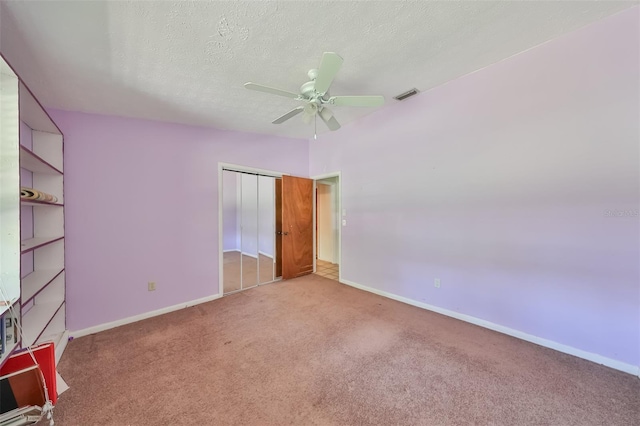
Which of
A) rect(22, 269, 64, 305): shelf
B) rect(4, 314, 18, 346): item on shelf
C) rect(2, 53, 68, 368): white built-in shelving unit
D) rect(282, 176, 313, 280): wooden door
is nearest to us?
rect(4, 314, 18, 346): item on shelf

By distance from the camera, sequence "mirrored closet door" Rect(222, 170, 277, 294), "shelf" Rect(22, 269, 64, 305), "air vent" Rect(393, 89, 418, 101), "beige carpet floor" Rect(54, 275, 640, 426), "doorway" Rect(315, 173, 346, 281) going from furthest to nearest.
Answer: "doorway" Rect(315, 173, 346, 281)
"mirrored closet door" Rect(222, 170, 277, 294)
"air vent" Rect(393, 89, 418, 101)
"shelf" Rect(22, 269, 64, 305)
"beige carpet floor" Rect(54, 275, 640, 426)

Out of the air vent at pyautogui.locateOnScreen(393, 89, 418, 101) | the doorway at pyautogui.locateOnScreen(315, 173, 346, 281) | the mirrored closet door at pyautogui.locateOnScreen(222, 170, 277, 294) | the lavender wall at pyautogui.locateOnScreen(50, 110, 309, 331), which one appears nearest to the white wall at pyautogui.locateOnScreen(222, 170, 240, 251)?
the mirrored closet door at pyautogui.locateOnScreen(222, 170, 277, 294)

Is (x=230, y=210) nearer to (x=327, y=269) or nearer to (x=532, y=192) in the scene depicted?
(x=327, y=269)

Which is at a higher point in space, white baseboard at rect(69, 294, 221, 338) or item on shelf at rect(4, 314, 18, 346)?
item on shelf at rect(4, 314, 18, 346)

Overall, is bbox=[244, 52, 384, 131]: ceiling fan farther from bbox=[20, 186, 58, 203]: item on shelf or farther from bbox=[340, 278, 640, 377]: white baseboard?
bbox=[340, 278, 640, 377]: white baseboard

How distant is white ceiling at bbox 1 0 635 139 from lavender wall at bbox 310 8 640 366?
0.35 meters

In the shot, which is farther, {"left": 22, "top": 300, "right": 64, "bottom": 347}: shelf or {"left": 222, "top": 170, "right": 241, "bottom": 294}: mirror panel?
{"left": 222, "top": 170, "right": 241, "bottom": 294}: mirror panel

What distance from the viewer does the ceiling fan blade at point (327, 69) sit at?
1553 millimetres

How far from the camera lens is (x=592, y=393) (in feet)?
5.40

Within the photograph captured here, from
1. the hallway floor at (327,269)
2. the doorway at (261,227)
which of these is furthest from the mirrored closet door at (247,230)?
the hallway floor at (327,269)

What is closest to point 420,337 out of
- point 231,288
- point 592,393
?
point 592,393

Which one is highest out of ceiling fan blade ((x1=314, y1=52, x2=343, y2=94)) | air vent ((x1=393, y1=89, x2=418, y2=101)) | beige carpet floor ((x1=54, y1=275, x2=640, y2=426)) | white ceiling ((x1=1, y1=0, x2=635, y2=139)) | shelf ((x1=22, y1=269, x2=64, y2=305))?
air vent ((x1=393, y1=89, x2=418, y2=101))

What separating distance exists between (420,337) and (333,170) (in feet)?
9.68

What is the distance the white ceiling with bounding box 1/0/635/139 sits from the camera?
1.56 meters
